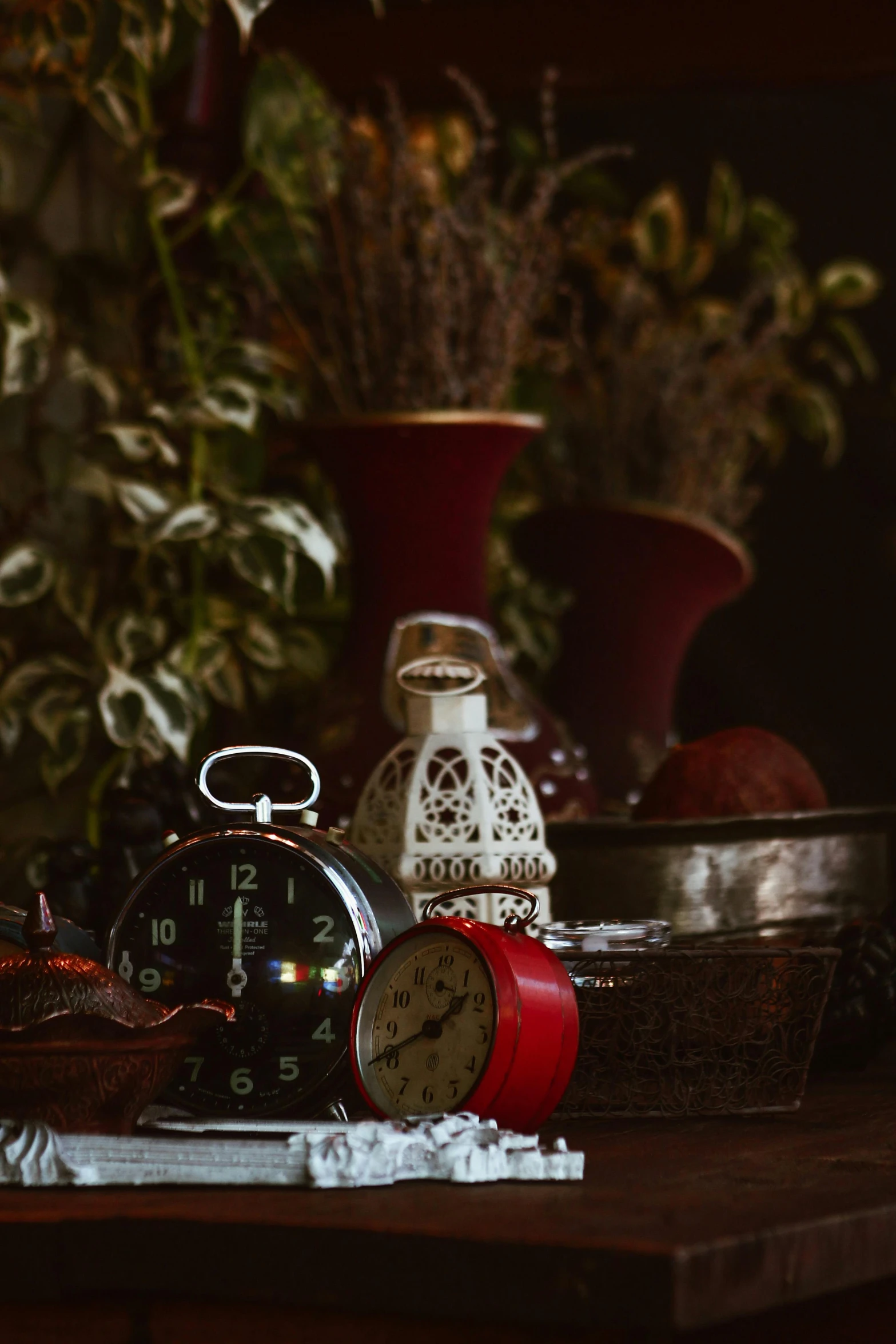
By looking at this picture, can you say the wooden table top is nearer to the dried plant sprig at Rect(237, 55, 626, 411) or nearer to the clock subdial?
the clock subdial

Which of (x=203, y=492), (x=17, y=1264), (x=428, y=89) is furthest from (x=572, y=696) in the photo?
(x=17, y=1264)

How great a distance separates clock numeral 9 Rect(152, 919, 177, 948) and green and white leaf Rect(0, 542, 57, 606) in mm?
730

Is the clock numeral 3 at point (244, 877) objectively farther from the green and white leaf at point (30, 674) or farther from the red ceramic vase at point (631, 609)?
the red ceramic vase at point (631, 609)

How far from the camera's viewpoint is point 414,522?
154 cm

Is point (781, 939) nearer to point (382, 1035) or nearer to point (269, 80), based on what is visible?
point (382, 1035)

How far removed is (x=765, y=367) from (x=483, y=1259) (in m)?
1.72

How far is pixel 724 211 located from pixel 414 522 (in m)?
0.86

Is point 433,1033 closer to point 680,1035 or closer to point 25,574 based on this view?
point 680,1035

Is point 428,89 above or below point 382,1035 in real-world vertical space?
above

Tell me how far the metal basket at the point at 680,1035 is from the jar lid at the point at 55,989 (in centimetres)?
27

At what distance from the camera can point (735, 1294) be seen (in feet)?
2.15

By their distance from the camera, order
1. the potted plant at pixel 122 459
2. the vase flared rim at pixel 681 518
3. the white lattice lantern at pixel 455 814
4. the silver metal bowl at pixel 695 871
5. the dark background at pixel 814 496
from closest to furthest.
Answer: the white lattice lantern at pixel 455 814
the silver metal bowl at pixel 695 871
the potted plant at pixel 122 459
the vase flared rim at pixel 681 518
the dark background at pixel 814 496

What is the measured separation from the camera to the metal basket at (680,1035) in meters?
1.01

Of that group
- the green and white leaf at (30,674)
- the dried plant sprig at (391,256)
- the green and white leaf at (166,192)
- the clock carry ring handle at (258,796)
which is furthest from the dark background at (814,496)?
the clock carry ring handle at (258,796)
